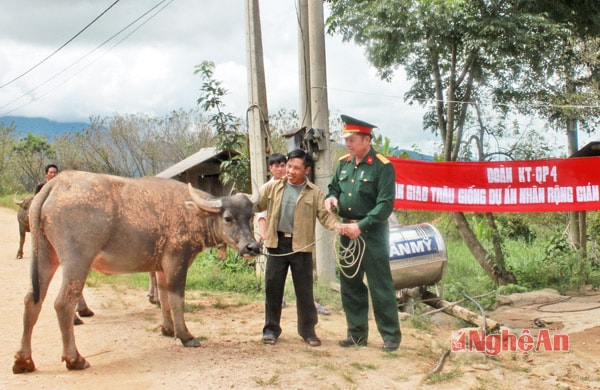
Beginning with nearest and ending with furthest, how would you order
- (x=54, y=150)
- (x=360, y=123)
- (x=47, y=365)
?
(x=47, y=365), (x=360, y=123), (x=54, y=150)

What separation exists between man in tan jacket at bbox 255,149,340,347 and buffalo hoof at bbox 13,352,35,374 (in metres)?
2.07

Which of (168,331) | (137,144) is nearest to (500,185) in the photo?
(168,331)

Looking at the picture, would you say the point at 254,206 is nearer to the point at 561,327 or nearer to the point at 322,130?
the point at 322,130

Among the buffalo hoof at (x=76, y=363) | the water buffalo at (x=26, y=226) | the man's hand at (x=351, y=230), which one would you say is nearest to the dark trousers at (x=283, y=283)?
the man's hand at (x=351, y=230)

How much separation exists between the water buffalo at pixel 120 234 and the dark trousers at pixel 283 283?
1.54 ft

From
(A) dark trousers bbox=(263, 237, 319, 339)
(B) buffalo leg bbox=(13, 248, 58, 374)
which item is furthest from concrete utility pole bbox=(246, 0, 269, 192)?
(B) buffalo leg bbox=(13, 248, 58, 374)

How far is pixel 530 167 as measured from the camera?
9.24 meters

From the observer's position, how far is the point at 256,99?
8602 millimetres

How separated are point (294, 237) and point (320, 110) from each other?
313 cm

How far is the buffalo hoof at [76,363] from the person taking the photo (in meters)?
4.83

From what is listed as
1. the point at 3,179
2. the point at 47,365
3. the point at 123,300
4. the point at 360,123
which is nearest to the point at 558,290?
the point at 360,123

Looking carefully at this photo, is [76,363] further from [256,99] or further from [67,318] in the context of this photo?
[256,99]

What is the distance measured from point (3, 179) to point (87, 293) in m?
28.1

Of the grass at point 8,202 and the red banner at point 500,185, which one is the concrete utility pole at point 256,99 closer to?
the red banner at point 500,185
